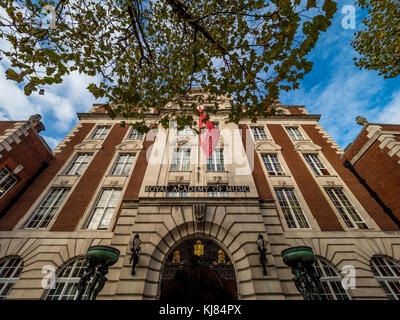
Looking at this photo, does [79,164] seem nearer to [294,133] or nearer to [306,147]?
[306,147]

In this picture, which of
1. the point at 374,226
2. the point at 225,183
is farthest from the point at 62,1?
the point at 374,226

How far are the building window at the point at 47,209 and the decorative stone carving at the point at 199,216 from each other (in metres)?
8.94

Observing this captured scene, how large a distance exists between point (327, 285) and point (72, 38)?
1509 cm

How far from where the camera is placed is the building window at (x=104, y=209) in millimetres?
9797

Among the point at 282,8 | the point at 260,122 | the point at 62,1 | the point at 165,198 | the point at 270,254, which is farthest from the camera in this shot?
the point at 260,122

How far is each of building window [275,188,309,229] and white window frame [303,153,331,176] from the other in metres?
3.17

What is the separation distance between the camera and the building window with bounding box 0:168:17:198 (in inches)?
403

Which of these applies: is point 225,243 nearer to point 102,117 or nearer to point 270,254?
point 270,254

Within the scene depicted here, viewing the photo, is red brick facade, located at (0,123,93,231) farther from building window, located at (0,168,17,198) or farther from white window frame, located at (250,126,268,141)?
white window frame, located at (250,126,268,141)

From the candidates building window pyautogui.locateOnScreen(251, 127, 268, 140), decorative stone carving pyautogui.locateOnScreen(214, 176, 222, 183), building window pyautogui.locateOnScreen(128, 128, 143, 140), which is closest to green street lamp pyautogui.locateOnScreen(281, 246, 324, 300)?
decorative stone carving pyautogui.locateOnScreen(214, 176, 222, 183)

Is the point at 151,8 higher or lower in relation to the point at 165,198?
higher

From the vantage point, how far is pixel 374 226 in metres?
9.61

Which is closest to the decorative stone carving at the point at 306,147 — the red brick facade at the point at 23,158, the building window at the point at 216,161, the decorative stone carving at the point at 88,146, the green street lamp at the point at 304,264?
the building window at the point at 216,161

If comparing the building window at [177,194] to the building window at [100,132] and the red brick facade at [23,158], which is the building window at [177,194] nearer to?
the building window at [100,132]
